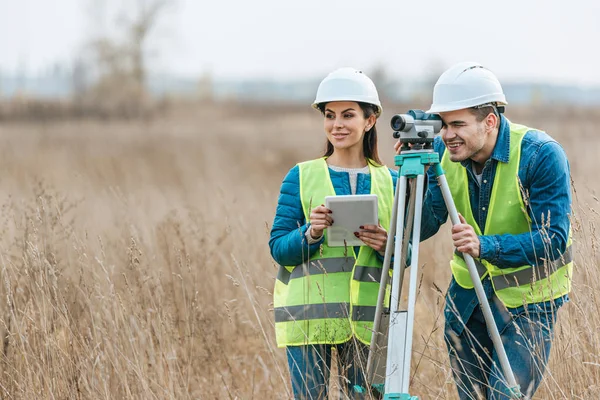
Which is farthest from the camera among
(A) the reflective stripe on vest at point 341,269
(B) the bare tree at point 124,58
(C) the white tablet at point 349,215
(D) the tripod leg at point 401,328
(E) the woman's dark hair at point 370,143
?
(B) the bare tree at point 124,58

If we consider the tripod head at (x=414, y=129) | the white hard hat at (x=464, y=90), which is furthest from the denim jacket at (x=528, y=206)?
the tripod head at (x=414, y=129)

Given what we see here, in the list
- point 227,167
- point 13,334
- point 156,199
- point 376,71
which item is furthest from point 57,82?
point 13,334

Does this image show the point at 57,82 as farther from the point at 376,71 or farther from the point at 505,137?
the point at 505,137

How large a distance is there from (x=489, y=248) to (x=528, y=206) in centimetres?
33

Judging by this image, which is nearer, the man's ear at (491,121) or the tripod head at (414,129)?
the tripod head at (414,129)

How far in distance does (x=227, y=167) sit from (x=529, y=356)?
1239cm

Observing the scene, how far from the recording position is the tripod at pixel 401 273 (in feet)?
9.21

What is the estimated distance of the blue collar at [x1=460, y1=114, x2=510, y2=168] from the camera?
3.24 meters

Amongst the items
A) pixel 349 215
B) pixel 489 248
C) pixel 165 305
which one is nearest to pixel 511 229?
pixel 489 248

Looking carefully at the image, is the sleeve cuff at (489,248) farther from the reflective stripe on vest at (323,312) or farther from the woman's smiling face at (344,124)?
the woman's smiling face at (344,124)

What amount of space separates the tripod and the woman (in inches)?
8.2

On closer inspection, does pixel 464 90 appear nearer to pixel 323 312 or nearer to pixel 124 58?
pixel 323 312

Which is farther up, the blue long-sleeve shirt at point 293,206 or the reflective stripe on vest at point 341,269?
the blue long-sleeve shirt at point 293,206

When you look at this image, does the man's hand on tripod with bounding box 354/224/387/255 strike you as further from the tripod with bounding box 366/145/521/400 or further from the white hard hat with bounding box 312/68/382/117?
the white hard hat with bounding box 312/68/382/117
